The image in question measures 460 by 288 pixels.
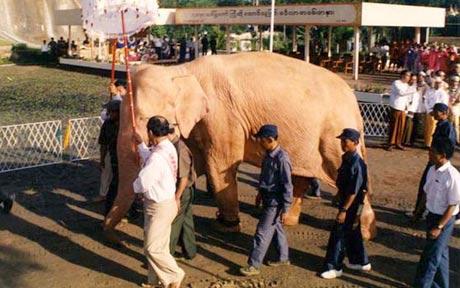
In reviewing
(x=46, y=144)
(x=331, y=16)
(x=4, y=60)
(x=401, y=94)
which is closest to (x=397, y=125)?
(x=401, y=94)

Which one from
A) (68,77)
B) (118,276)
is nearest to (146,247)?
(118,276)

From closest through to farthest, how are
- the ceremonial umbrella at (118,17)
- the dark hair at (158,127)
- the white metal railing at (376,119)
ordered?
the dark hair at (158,127) → the ceremonial umbrella at (118,17) → the white metal railing at (376,119)

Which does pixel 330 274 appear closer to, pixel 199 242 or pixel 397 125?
pixel 199 242

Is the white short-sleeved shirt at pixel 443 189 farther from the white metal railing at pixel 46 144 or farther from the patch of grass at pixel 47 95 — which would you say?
the patch of grass at pixel 47 95

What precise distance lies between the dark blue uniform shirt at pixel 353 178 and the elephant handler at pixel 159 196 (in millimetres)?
1774

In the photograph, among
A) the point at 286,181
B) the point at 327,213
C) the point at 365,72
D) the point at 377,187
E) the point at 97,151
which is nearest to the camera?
the point at 286,181

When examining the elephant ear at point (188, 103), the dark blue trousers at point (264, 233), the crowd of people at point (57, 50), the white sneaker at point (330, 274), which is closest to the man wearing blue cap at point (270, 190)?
the dark blue trousers at point (264, 233)

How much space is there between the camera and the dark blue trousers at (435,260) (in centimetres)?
552

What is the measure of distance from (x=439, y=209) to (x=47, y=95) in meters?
19.4

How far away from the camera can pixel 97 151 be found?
1258 centimetres

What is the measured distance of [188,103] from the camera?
7109mm

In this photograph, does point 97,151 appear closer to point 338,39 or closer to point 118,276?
point 118,276

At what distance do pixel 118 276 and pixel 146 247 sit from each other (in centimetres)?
96

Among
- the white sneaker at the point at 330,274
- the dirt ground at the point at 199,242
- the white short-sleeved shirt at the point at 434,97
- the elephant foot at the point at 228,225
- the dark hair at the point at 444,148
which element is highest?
the dark hair at the point at 444,148
